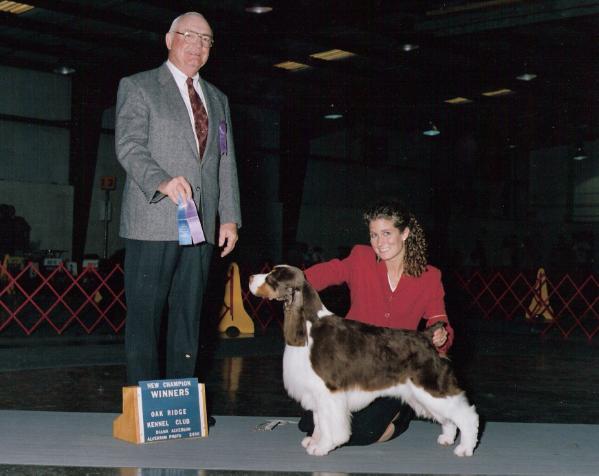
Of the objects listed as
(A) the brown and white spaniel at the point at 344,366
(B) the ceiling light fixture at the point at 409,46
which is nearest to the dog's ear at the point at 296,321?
(A) the brown and white spaniel at the point at 344,366

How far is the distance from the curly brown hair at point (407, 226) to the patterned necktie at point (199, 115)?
28.7 inches

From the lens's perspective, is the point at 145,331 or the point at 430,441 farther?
the point at 430,441

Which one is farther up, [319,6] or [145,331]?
[319,6]

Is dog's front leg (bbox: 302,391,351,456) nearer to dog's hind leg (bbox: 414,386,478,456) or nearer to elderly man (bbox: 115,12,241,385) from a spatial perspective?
dog's hind leg (bbox: 414,386,478,456)

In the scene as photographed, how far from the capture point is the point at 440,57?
16109 mm

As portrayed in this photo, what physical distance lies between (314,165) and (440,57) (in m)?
6.40

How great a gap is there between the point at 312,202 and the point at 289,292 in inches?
739

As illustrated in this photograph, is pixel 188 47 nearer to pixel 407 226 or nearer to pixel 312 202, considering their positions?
pixel 407 226

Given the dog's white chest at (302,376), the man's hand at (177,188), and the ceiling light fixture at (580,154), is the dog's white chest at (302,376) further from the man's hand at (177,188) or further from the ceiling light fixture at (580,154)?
the ceiling light fixture at (580,154)

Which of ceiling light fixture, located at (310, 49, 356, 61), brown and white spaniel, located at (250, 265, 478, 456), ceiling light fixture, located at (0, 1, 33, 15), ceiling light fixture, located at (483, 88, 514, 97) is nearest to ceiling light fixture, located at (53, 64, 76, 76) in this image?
ceiling light fixture, located at (0, 1, 33, 15)

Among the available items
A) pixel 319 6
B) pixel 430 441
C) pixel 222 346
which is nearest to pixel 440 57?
pixel 319 6

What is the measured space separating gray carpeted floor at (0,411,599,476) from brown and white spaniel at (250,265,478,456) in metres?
0.16

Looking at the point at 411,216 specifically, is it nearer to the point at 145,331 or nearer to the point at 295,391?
the point at 295,391

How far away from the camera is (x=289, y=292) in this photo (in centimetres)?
277
